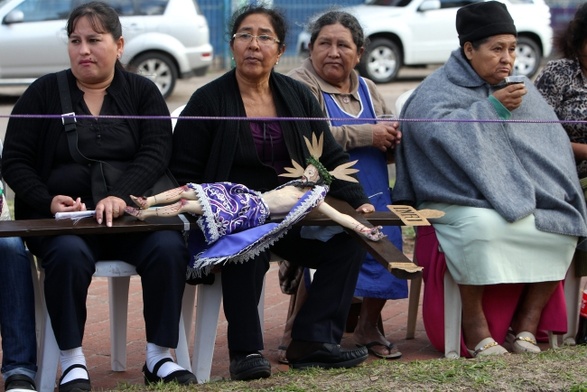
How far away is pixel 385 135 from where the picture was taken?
16.0 feet

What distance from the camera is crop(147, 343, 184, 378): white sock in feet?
13.1

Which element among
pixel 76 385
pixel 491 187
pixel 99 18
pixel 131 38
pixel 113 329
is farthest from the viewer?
pixel 131 38

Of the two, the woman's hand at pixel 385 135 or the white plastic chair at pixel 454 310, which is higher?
the woman's hand at pixel 385 135

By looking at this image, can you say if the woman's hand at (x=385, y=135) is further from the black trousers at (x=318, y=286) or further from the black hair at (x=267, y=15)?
the black trousers at (x=318, y=286)

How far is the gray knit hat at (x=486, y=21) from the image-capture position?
4836mm

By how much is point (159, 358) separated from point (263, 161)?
961mm

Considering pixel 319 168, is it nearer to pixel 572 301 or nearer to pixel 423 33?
pixel 572 301

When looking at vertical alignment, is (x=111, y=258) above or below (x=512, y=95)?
below

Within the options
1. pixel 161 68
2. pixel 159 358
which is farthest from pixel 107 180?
pixel 161 68

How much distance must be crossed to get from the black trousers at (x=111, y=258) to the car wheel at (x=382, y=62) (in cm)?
1132

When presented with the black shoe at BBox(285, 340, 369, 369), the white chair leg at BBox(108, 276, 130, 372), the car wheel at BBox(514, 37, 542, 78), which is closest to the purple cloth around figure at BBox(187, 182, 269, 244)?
the black shoe at BBox(285, 340, 369, 369)

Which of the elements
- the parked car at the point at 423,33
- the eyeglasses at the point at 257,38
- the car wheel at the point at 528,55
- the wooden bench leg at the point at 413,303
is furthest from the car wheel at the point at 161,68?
the eyeglasses at the point at 257,38

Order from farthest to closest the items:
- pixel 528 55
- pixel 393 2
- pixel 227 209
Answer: pixel 528 55 < pixel 393 2 < pixel 227 209

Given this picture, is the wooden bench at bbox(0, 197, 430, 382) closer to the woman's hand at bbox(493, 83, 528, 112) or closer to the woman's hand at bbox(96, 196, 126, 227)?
the woman's hand at bbox(96, 196, 126, 227)
